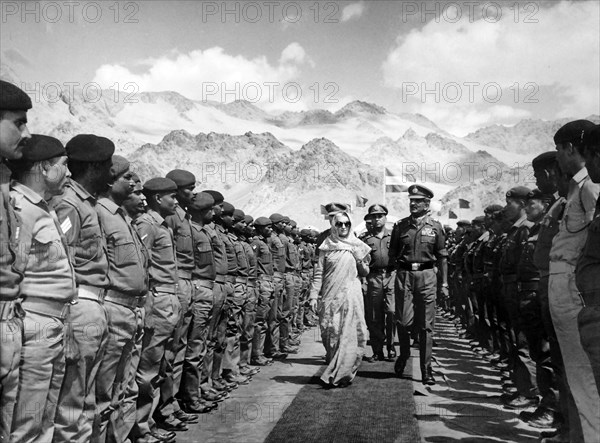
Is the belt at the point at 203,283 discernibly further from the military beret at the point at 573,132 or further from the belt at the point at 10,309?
the military beret at the point at 573,132

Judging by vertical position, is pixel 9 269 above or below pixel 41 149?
below

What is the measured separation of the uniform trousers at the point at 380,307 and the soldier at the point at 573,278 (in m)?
6.28

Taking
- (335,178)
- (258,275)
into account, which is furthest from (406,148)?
(258,275)

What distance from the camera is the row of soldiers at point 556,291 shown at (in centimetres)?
344

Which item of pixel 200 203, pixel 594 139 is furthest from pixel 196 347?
pixel 594 139

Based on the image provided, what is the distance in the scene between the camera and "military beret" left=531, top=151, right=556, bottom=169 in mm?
5467

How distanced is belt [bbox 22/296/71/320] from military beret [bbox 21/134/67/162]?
882 mm

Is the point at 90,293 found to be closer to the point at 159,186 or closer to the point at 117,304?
the point at 117,304

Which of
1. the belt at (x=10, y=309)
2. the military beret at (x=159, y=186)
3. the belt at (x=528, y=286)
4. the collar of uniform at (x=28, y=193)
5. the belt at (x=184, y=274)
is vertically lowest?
the belt at (x=528, y=286)

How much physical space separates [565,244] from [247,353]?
19.6 ft

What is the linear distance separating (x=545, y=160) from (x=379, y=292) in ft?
18.4

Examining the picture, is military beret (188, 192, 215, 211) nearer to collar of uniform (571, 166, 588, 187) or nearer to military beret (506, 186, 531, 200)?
military beret (506, 186, 531, 200)

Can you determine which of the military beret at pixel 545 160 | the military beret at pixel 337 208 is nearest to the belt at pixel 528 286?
the military beret at pixel 545 160

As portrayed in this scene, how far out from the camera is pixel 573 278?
165 inches
